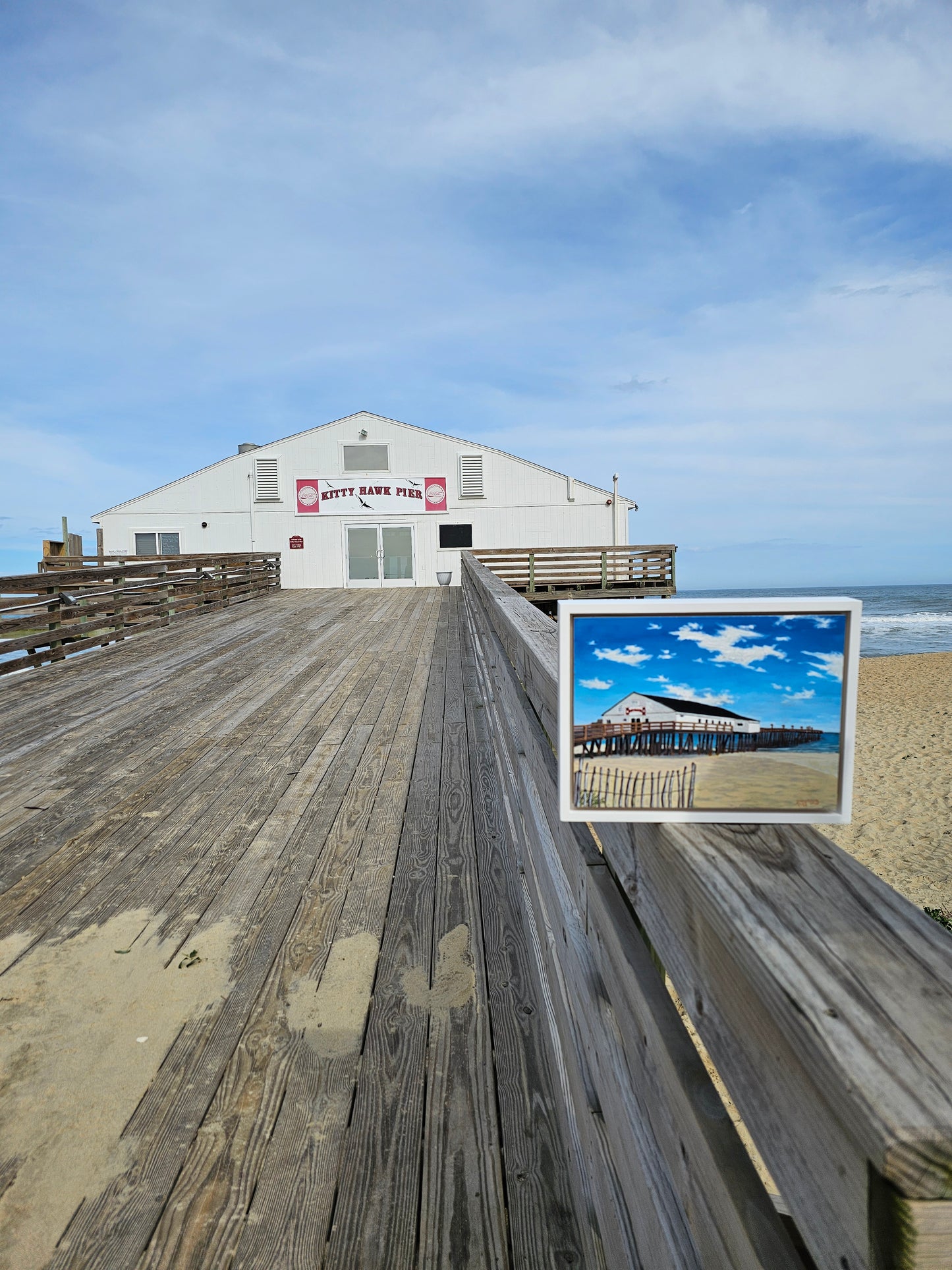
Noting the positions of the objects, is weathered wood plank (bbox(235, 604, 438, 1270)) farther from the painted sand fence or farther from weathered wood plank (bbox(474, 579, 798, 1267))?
the painted sand fence

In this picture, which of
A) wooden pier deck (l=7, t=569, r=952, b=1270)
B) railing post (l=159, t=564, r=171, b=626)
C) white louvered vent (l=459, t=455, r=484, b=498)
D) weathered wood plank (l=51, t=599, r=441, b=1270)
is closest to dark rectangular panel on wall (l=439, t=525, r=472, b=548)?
white louvered vent (l=459, t=455, r=484, b=498)

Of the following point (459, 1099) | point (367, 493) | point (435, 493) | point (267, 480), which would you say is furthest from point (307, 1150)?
point (267, 480)

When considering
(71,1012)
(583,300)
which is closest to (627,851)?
(71,1012)

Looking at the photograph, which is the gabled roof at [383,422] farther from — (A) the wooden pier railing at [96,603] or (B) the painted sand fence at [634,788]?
(B) the painted sand fence at [634,788]

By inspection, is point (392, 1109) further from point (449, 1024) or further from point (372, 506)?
point (372, 506)

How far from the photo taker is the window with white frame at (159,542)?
19.9 metres

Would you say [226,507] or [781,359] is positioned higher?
[781,359]

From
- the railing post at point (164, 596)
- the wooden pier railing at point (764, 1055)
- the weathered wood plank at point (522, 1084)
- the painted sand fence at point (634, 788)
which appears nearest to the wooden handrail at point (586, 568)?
the railing post at point (164, 596)

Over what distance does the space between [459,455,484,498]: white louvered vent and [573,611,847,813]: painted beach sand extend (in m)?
19.2

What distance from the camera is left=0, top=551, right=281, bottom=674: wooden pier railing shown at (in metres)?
7.18

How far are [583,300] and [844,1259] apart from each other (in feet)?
107

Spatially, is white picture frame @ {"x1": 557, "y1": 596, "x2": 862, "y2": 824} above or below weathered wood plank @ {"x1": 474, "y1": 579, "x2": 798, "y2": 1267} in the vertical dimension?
above

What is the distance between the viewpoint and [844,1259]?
405mm

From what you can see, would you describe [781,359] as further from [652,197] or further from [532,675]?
[532,675]
